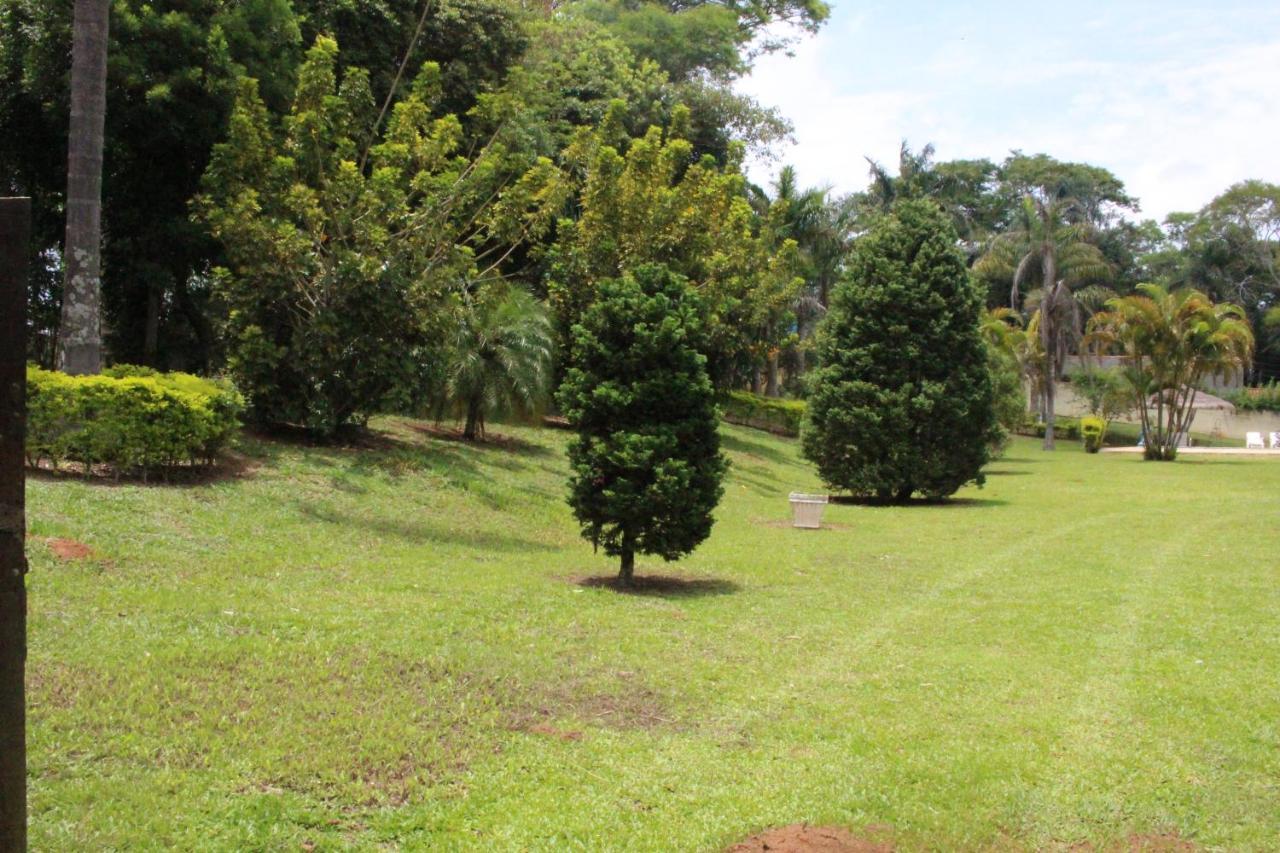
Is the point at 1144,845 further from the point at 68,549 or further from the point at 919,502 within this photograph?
the point at 919,502

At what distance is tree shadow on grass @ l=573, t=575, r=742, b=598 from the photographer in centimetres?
1140

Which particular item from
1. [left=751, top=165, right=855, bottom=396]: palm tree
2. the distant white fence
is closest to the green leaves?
[left=751, top=165, right=855, bottom=396]: palm tree

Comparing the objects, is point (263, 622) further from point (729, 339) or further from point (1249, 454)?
point (1249, 454)

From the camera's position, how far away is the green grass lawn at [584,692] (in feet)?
16.9

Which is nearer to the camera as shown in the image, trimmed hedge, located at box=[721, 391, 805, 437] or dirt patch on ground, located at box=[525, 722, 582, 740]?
dirt patch on ground, located at box=[525, 722, 582, 740]

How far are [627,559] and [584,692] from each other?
4.77 metres

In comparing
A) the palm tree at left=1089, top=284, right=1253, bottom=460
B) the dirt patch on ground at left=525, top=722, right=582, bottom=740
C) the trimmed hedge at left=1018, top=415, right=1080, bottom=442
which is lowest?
the dirt patch on ground at left=525, top=722, right=582, bottom=740

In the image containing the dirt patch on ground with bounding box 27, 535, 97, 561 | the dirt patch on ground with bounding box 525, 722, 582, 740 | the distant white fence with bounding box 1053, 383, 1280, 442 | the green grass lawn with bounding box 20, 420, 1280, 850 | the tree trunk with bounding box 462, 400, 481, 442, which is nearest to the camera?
the green grass lawn with bounding box 20, 420, 1280, 850

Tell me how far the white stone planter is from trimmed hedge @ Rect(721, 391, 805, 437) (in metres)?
22.2

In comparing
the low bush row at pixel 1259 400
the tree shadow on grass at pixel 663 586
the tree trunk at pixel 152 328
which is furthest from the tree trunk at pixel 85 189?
the low bush row at pixel 1259 400

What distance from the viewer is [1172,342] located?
4084 centimetres

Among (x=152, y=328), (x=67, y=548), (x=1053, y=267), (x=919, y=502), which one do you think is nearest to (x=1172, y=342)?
(x=1053, y=267)

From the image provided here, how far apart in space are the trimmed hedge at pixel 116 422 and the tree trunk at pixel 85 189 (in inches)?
35.2

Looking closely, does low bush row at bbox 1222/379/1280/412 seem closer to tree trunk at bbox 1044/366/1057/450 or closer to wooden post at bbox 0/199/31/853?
tree trunk at bbox 1044/366/1057/450
